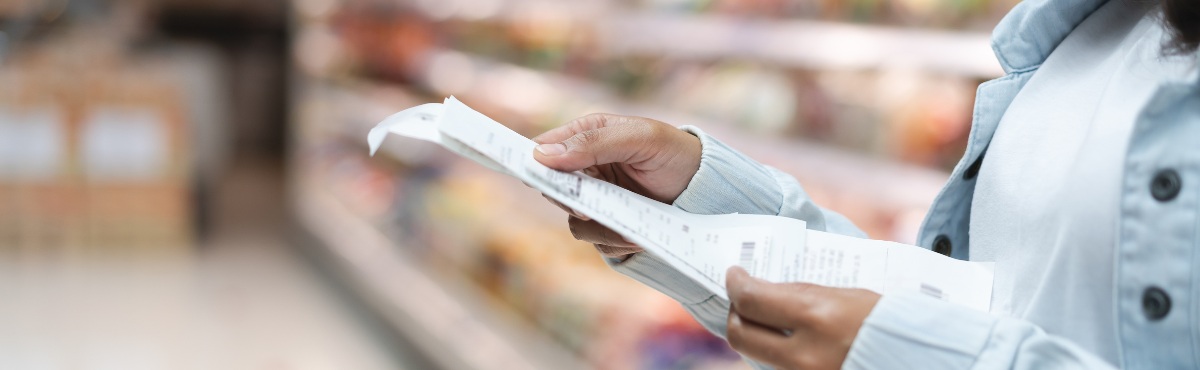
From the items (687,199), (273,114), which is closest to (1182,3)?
(687,199)

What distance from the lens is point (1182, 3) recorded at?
2.69ft

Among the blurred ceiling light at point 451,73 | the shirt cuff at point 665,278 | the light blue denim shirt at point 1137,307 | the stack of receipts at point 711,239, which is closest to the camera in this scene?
the light blue denim shirt at point 1137,307

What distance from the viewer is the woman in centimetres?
80

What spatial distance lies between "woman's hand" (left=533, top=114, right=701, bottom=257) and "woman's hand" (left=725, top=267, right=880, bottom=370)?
0.24 meters

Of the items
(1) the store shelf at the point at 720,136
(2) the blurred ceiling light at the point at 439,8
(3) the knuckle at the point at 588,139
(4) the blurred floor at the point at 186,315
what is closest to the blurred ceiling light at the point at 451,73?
(1) the store shelf at the point at 720,136

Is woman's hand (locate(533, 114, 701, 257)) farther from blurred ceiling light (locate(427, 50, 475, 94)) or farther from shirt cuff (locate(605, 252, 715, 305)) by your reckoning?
blurred ceiling light (locate(427, 50, 475, 94))

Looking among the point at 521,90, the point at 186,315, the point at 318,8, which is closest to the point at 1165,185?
the point at 521,90

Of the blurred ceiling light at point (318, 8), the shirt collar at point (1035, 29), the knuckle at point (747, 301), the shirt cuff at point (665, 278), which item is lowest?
the blurred ceiling light at point (318, 8)

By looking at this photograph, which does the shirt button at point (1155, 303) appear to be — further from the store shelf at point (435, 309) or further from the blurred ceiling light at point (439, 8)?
the blurred ceiling light at point (439, 8)

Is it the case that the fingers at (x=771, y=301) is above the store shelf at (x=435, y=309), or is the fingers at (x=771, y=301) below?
above

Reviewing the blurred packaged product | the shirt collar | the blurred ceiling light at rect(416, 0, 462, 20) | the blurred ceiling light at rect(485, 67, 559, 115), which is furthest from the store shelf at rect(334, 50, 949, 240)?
the blurred packaged product

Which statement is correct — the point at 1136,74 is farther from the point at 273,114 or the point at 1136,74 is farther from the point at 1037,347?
the point at 273,114

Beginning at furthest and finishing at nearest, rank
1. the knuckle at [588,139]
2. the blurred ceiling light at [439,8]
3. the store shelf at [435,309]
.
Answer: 1. the blurred ceiling light at [439,8]
2. the store shelf at [435,309]
3. the knuckle at [588,139]

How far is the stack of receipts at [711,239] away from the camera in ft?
3.10
